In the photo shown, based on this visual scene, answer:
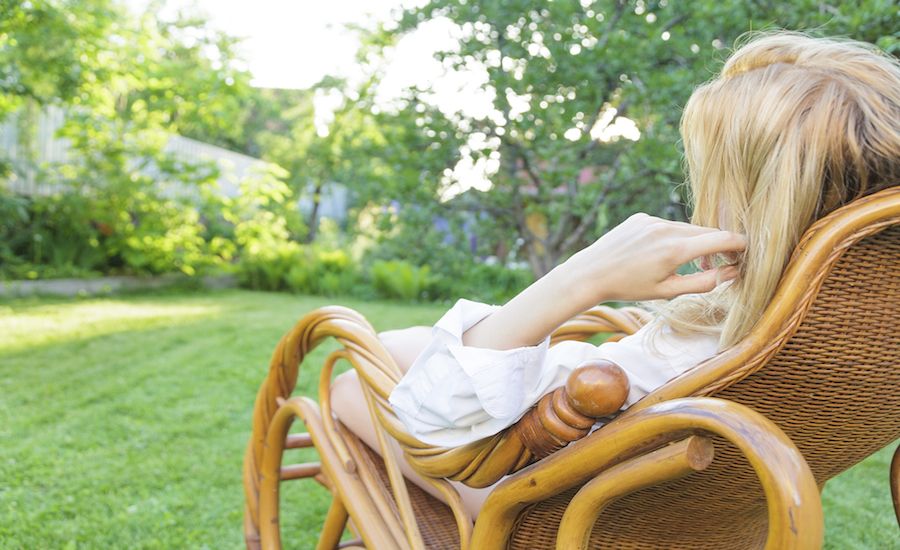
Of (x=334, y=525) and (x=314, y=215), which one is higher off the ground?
(x=334, y=525)

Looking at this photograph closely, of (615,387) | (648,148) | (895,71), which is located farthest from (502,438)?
(648,148)

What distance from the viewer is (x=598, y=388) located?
3.16ft

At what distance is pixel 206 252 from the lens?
419 inches

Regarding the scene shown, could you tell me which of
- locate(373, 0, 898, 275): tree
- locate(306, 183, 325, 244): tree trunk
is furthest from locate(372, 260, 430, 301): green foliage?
locate(306, 183, 325, 244): tree trunk

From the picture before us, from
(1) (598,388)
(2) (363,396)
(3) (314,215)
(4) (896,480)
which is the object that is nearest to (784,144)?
(1) (598,388)

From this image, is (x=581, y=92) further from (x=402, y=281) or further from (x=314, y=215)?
(x=314, y=215)

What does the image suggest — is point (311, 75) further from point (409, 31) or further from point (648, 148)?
point (648, 148)

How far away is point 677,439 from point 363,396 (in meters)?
1.03

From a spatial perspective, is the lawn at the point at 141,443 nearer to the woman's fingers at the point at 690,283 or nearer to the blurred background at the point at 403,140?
the blurred background at the point at 403,140

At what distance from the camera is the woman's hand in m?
1.04

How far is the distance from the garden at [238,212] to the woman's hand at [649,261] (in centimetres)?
199

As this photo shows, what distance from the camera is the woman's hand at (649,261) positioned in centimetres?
104

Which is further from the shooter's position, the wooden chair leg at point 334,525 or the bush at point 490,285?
the bush at point 490,285

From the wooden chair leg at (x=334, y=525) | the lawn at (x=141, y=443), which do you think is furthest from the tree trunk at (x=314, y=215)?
the wooden chair leg at (x=334, y=525)
